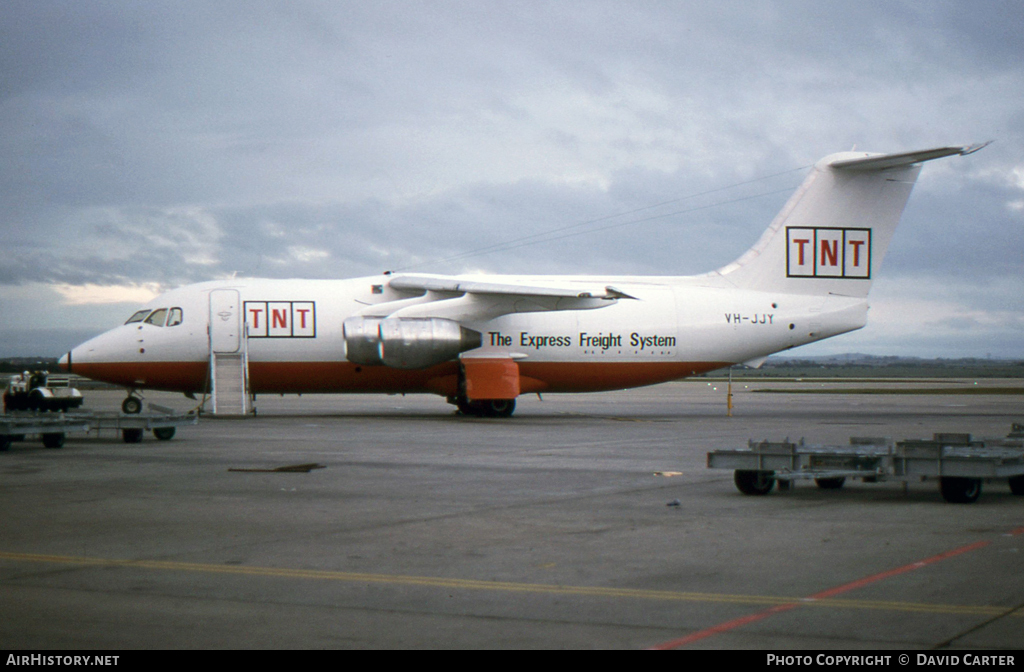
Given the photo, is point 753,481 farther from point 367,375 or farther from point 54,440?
point 367,375

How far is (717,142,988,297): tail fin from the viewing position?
1209 inches

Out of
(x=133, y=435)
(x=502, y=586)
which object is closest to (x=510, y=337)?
(x=133, y=435)

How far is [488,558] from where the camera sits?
8547mm

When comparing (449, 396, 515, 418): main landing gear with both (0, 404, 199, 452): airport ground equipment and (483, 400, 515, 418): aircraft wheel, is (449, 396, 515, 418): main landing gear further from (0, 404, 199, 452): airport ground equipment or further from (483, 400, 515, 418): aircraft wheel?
(0, 404, 199, 452): airport ground equipment

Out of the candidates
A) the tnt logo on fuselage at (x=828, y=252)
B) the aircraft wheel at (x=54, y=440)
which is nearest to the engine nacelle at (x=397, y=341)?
the aircraft wheel at (x=54, y=440)

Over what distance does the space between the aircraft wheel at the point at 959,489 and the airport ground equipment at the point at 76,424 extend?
1499 centimetres

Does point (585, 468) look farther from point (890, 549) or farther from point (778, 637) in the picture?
point (778, 637)

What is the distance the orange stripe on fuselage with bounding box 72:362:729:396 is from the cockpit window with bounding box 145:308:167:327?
1.26m

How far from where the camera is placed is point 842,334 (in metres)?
31.7

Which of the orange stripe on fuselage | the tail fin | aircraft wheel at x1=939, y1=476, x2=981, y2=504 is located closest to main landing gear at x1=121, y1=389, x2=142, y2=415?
the orange stripe on fuselage

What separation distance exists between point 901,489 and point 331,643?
948 cm

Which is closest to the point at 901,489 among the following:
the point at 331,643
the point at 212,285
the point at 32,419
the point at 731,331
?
the point at 331,643

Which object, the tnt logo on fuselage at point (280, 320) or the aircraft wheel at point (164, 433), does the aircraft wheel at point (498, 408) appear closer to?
the tnt logo on fuselage at point (280, 320)

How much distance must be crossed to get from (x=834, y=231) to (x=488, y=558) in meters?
25.3
